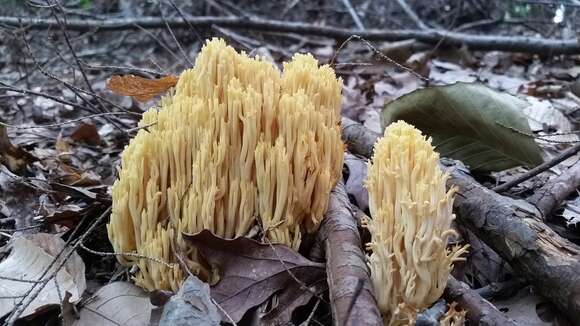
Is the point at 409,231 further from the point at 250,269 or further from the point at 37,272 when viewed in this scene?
the point at 37,272

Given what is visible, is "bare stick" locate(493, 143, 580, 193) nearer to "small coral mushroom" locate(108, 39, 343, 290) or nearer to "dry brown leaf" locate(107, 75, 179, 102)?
"small coral mushroom" locate(108, 39, 343, 290)

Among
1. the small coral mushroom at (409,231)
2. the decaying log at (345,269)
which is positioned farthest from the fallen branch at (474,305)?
the decaying log at (345,269)

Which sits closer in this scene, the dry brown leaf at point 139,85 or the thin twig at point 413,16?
the dry brown leaf at point 139,85

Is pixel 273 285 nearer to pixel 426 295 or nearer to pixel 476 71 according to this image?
pixel 426 295

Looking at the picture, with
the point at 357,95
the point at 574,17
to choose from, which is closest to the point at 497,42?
the point at 574,17

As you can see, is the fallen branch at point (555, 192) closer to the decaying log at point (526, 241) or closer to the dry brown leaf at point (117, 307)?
the decaying log at point (526, 241)

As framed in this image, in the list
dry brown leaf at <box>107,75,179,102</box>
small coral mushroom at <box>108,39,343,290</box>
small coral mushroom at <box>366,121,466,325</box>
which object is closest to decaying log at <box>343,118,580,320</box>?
small coral mushroom at <box>366,121,466,325</box>

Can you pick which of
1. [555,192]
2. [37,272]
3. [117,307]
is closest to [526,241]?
[555,192]
